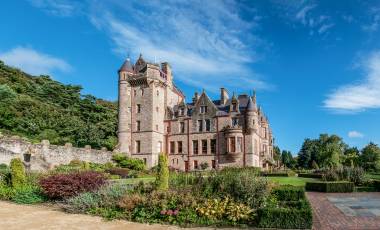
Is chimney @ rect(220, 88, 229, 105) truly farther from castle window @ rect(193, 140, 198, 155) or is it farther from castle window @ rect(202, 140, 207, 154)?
castle window @ rect(193, 140, 198, 155)

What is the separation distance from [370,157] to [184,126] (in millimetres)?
27620

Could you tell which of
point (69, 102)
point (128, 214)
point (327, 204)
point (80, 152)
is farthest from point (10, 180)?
point (69, 102)

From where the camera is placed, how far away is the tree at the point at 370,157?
52.0 meters

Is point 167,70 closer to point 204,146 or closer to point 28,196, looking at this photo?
point 204,146

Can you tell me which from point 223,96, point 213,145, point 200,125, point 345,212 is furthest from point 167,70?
point 345,212

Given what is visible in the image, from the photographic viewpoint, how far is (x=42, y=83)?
61.7 metres

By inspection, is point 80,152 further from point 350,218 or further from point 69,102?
point 350,218

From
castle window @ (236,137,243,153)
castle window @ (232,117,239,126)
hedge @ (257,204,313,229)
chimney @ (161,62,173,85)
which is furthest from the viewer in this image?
chimney @ (161,62,173,85)

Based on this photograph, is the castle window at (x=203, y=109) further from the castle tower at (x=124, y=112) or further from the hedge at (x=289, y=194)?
the hedge at (x=289, y=194)

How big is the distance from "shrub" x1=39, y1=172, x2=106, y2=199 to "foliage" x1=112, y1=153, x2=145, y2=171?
977 inches

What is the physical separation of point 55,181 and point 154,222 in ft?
20.3

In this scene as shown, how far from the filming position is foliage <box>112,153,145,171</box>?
4197cm

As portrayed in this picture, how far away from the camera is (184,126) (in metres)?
46.9

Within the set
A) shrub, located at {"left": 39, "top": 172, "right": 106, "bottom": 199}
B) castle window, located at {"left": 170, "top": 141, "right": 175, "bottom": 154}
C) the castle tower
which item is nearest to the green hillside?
the castle tower
